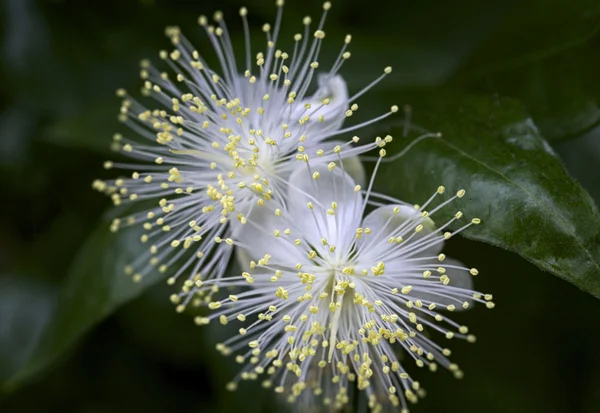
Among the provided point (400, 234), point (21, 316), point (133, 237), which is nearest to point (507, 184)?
point (400, 234)

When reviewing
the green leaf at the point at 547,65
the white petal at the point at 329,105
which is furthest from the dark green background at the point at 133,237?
the white petal at the point at 329,105

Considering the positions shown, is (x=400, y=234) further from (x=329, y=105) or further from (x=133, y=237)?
(x=133, y=237)

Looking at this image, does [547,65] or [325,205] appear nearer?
[325,205]

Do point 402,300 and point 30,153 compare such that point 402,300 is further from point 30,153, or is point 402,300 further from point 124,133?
point 30,153

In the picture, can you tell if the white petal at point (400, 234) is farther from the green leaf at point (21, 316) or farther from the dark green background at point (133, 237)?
the green leaf at point (21, 316)

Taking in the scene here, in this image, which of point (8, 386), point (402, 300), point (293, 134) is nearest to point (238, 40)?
point (293, 134)

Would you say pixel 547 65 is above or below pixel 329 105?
above

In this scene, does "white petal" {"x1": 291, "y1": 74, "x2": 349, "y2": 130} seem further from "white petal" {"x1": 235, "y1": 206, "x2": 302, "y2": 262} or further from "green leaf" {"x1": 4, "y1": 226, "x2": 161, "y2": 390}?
"green leaf" {"x1": 4, "y1": 226, "x2": 161, "y2": 390}
